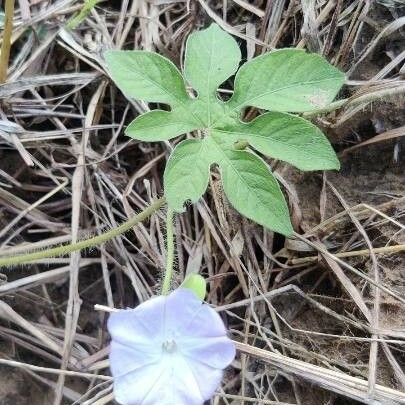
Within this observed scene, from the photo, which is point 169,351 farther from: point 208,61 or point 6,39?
point 6,39

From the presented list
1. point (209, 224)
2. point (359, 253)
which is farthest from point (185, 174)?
point (359, 253)

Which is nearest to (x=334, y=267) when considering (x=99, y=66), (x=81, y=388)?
(x=81, y=388)

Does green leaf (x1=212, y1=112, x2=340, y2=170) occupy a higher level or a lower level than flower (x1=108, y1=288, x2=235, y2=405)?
higher

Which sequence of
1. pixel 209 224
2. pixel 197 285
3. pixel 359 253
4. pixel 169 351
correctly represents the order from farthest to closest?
pixel 209 224
pixel 359 253
pixel 169 351
pixel 197 285

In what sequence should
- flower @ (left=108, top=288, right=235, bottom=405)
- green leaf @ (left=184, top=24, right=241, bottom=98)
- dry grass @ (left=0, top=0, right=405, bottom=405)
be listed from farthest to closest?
dry grass @ (left=0, top=0, right=405, bottom=405) < green leaf @ (left=184, top=24, right=241, bottom=98) < flower @ (left=108, top=288, right=235, bottom=405)

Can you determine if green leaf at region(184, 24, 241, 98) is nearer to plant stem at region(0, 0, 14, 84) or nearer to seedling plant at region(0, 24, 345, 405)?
seedling plant at region(0, 24, 345, 405)

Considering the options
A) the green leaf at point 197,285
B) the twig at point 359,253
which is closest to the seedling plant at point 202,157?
the green leaf at point 197,285

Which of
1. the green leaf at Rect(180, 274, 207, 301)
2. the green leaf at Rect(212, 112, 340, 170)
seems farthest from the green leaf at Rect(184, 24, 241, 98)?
the green leaf at Rect(180, 274, 207, 301)
